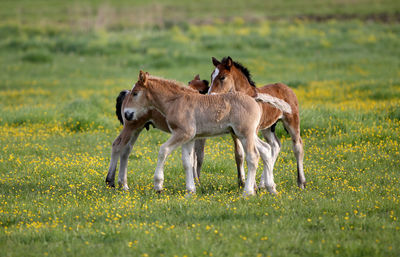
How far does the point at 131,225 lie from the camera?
646 centimetres

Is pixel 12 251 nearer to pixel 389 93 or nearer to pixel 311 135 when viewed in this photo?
pixel 311 135

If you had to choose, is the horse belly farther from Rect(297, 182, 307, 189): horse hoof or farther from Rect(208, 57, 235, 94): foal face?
Rect(297, 182, 307, 189): horse hoof

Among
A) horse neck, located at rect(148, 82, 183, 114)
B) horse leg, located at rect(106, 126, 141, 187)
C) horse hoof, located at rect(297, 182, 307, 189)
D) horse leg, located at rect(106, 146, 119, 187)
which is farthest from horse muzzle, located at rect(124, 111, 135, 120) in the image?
horse hoof, located at rect(297, 182, 307, 189)

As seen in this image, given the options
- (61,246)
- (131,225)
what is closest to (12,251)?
(61,246)

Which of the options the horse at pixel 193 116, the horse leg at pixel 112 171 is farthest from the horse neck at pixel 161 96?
the horse leg at pixel 112 171

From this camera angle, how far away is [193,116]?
311 inches

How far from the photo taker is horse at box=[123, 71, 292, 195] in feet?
25.6

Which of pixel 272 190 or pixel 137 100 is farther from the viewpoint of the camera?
pixel 137 100

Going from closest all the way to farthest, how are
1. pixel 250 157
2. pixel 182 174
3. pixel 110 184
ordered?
pixel 250 157, pixel 110 184, pixel 182 174

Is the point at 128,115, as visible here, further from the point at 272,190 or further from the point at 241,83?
the point at 272,190

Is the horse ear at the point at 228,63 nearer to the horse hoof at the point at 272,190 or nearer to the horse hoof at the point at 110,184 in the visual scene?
the horse hoof at the point at 272,190

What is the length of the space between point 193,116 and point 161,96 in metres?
0.66

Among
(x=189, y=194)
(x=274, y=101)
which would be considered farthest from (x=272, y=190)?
(x=274, y=101)

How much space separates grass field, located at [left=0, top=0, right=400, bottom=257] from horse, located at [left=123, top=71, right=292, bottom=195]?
23.5 inches
